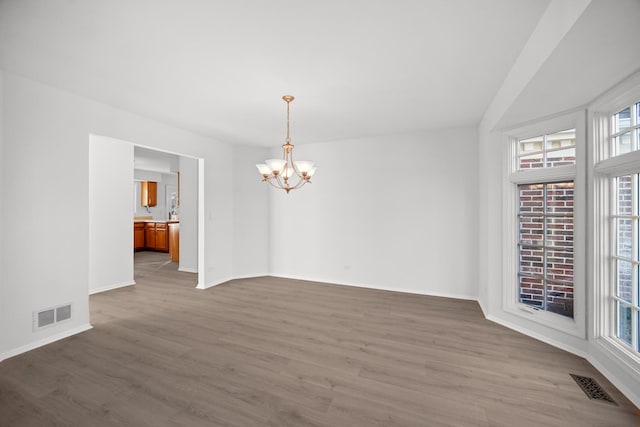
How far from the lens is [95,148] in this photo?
15.4ft

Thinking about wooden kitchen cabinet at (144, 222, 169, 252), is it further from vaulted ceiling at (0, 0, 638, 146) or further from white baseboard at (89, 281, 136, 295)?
vaulted ceiling at (0, 0, 638, 146)

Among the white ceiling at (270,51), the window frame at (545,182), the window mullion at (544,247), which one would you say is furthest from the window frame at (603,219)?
the white ceiling at (270,51)

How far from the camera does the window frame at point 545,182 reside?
8.29 feet

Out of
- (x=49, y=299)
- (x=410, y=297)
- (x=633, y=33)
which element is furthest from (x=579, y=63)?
(x=49, y=299)

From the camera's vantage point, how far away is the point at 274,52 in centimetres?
218

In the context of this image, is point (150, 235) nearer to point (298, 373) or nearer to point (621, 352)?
point (298, 373)

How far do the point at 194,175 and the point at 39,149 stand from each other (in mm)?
3483

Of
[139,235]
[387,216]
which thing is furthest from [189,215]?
[387,216]

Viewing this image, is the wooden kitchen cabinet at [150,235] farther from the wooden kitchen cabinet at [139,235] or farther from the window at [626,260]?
the window at [626,260]

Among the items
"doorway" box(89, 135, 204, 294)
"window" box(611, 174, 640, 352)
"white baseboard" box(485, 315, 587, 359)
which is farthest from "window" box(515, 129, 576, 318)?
"doorway" box(89, 135, 204, 294)

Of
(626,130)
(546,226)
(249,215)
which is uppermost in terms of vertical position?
(626,130)

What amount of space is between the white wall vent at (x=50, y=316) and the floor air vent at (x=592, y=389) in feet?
16.2

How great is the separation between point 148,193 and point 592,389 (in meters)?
11.5

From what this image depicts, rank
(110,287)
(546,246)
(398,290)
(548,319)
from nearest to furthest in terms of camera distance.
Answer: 1. (548,319)
2. (546,246)
3. (398,290)
4. (110,287)
